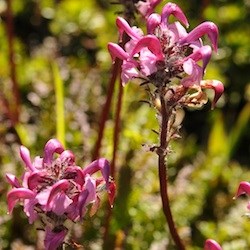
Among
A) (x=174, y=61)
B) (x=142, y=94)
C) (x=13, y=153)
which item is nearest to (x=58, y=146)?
(x=174, y=61)

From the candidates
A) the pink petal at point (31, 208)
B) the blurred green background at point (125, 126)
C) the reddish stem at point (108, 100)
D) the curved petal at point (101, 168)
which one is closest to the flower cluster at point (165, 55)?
the curved petal at point (101, 168)

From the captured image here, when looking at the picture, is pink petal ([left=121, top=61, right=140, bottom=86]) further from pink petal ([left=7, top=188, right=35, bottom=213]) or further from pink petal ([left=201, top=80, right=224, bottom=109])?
pink petal ([left=7, top=188, right=35, bottom=213])

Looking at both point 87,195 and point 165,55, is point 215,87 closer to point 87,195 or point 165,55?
point 165,55

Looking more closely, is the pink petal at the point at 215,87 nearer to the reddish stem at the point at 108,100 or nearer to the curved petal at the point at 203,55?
the curved petal at the point at 203,55

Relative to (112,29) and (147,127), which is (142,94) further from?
(112,29)

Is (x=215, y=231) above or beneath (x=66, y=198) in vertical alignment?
beneath

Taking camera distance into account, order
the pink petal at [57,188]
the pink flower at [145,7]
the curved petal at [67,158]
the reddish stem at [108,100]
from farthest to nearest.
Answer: the reddish stem at [108,100], the pink flower at [145,7], the curved petal at [67,158], the pink petal at [57,188]
